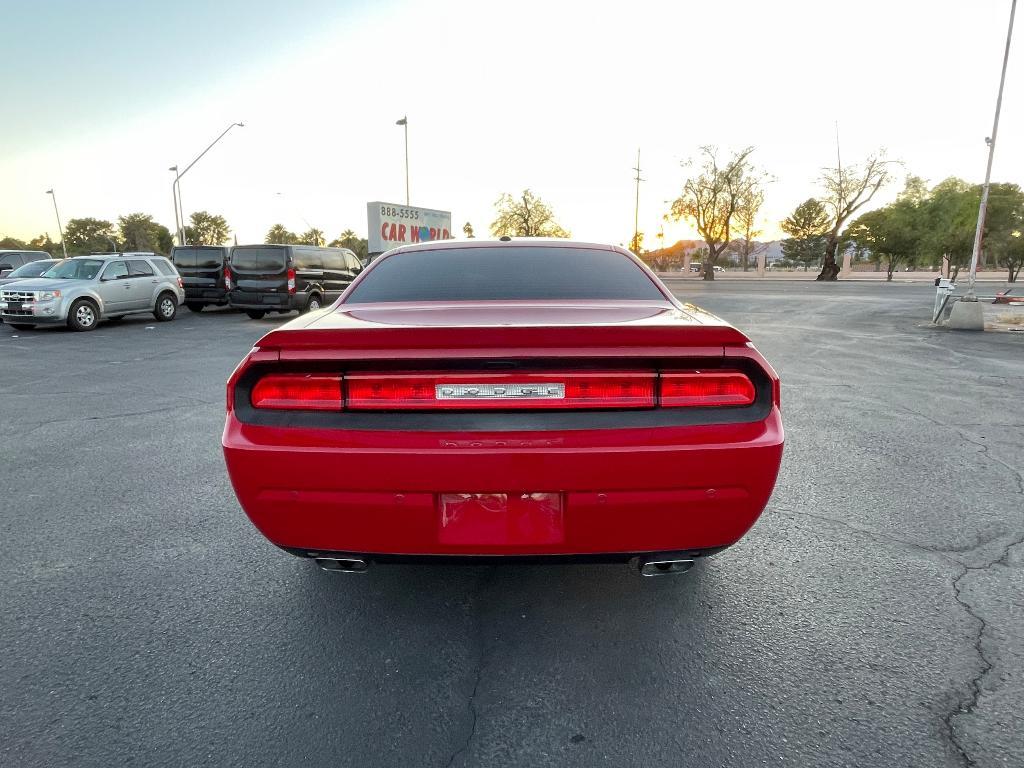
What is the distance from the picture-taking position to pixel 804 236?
85375 mm

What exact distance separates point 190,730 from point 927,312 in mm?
20154

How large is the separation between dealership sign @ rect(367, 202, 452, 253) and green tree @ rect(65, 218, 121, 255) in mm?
90980

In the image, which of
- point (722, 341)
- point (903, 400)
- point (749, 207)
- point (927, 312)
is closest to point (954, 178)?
point (749, 207)

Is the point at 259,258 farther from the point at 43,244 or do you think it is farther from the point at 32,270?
the point at 43,244

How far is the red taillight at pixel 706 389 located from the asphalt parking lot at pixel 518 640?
0.98 metres

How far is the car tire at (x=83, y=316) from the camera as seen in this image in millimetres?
13453

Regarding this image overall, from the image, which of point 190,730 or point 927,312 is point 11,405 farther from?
point 927,312

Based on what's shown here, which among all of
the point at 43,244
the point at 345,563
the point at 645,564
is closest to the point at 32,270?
the point at 345,563

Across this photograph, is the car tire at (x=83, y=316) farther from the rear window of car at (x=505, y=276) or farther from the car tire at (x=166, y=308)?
the rear window of car at (x=505, y=276)

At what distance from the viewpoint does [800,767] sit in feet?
5.75

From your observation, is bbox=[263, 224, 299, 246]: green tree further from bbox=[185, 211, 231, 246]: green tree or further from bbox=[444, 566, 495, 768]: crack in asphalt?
bbox=[444, 566, 495, 768]: crack in asphalt

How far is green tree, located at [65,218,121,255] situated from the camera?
319 ft

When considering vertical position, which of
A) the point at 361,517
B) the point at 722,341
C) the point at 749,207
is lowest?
the point at 361,517

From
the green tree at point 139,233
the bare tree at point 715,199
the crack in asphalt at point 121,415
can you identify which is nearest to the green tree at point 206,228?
the green tree at point 139,233
